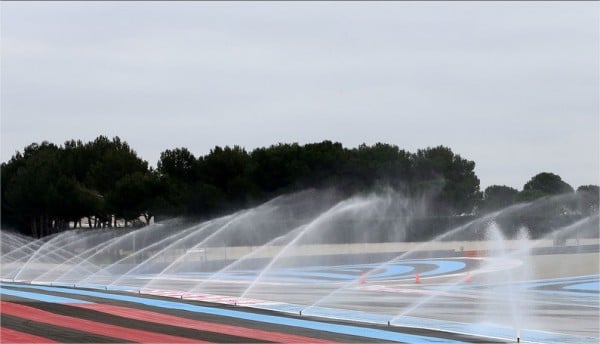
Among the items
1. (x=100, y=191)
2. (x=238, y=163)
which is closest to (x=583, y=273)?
(x=238, y=163)

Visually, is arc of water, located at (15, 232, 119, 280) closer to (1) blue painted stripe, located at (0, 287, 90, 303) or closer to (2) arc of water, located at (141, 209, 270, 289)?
(2) arc of water, located at (141, 209, 270, 289)

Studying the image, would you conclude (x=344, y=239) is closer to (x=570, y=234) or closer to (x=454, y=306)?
(x=570, y=234)

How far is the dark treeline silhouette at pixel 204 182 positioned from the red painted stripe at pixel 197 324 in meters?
56.4

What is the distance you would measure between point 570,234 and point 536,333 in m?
59.2

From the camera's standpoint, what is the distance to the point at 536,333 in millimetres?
19375

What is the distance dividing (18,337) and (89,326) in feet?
7.26

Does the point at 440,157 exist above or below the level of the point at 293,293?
above

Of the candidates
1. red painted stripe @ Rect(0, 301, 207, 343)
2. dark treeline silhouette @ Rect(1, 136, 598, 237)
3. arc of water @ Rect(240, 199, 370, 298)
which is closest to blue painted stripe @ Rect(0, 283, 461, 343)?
red painted stripe @ Rect(0, 301, 207, 343)

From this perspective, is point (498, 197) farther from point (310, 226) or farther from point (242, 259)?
point (242, 259)

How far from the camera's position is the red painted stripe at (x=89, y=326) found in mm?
18708

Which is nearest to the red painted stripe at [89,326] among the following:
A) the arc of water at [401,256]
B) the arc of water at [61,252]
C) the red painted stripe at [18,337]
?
the red painted stripe at [18,337]

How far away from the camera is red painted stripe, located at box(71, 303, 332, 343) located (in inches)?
737

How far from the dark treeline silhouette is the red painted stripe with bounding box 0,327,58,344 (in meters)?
61.8

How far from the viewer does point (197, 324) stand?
2167 centimetres
